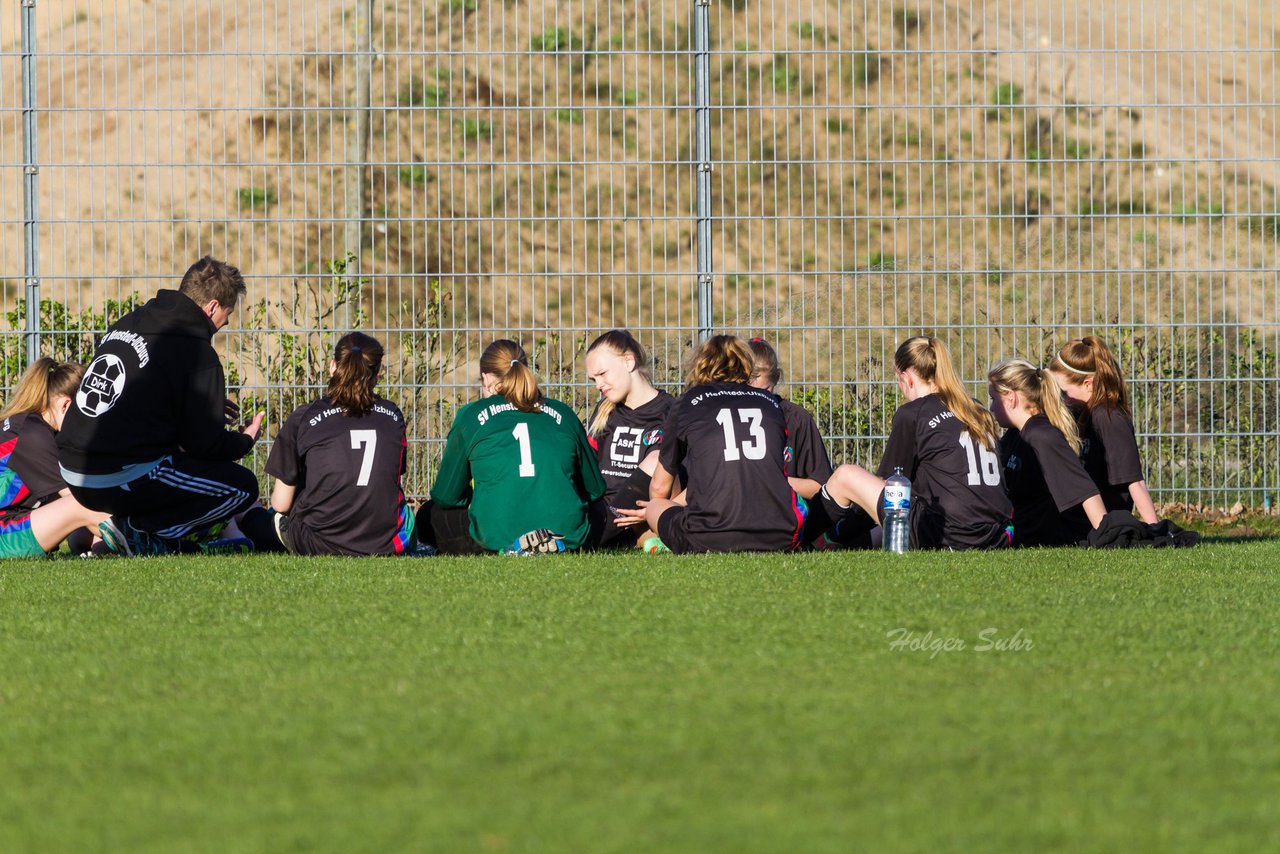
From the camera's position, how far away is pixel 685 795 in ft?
9.00

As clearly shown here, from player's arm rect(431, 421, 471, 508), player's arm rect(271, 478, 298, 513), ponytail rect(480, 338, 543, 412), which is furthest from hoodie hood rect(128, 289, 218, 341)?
ponytail rect(480, 338, 543, 412)

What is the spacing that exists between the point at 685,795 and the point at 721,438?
404 cm

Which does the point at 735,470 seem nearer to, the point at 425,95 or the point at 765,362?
the point at 765,362

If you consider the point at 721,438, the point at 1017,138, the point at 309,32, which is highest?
the point at 309,32

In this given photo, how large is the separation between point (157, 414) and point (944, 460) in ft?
11.5

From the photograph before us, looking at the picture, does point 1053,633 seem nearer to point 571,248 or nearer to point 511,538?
point 511,538

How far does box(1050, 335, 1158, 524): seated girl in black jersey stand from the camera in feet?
24.5

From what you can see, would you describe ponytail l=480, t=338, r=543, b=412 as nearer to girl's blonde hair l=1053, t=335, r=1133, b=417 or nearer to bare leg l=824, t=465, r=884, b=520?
bare leg l=824, t=465, r=884, b=520

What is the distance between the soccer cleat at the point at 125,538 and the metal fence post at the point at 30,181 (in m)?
2.49

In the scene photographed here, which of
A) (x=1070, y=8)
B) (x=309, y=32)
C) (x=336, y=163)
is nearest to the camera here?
(x=336, y=163)

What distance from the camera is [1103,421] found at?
7516mm

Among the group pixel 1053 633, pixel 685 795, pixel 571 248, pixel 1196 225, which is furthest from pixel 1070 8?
pixel 685 795

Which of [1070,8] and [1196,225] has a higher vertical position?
[1070,8]

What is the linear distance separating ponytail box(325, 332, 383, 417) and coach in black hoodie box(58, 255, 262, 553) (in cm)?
47
